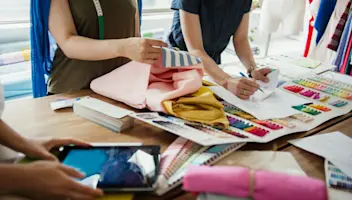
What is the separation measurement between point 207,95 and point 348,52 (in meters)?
1.19

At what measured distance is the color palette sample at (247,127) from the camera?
0.89m

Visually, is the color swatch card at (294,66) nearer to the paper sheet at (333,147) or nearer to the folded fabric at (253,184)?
the paper sheet at (333,147)

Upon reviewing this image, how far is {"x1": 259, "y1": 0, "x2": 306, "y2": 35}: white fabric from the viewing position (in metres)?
2.23

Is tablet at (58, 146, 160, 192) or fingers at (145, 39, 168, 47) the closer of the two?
tablet at (58, 146, 160, 192)

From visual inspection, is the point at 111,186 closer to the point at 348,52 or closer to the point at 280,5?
the point at 348,52

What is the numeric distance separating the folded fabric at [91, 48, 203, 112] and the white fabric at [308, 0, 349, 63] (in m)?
1.16

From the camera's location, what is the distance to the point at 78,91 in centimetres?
113

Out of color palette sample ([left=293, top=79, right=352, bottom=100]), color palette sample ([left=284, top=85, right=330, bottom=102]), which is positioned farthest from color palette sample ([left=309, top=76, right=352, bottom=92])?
color palette sample ([left=284, top=85, right=330, bottom=102])

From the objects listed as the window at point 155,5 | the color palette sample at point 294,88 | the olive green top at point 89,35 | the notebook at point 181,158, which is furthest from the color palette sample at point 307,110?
the window at point 155,5

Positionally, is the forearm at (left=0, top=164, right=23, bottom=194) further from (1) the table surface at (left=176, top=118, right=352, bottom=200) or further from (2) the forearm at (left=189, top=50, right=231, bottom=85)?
(2) the forearm at (left=189, top=50, right=231, bottom=85)

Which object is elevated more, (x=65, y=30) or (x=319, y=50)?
(x=65, y=30)

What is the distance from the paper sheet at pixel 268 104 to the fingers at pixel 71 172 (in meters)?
0.54

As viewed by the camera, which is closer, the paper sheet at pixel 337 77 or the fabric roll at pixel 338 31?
the paper sheet at pixel 337 77

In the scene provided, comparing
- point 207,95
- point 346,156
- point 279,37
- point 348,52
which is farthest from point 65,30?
point 279,37
